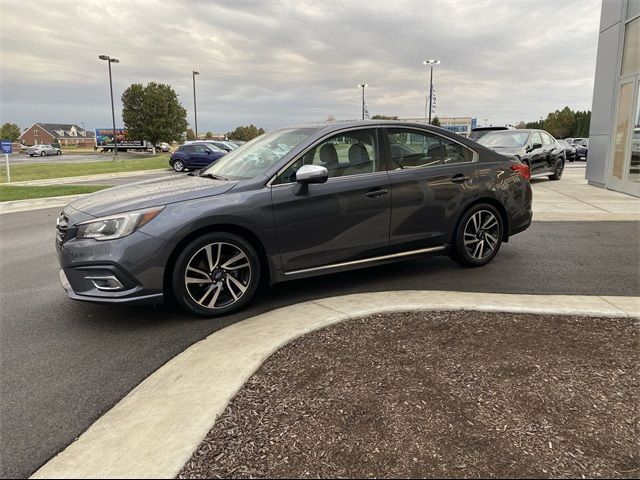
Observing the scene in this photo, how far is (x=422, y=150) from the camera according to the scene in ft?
16.6

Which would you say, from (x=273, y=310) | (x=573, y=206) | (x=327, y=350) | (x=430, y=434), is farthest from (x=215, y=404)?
(x=573, y=206)

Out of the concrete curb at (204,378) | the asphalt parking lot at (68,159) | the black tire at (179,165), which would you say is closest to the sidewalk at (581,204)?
the concrete curb at (204,378)

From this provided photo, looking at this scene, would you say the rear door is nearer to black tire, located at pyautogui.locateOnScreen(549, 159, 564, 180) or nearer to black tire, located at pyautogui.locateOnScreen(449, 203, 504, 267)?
black tire, located at pyautogui.locateOnScreen(449, 203, 504, 267)

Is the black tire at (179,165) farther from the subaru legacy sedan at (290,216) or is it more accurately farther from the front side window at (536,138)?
the subaru legacy sedan at (290,216)

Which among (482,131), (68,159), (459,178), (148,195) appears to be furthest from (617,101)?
(68,159)

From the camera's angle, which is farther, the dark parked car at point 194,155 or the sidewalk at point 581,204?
the dark parked car at point 194,155

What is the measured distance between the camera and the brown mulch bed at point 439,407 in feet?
7.04

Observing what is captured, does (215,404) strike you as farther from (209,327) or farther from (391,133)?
(391,133)

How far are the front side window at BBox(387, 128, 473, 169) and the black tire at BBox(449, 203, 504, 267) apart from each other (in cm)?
60

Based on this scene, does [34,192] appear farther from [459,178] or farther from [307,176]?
[459,178]

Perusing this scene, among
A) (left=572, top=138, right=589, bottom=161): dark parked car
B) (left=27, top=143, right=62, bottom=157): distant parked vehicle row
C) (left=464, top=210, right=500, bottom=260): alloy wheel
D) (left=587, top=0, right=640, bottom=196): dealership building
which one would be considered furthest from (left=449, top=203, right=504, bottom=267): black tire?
(left=27, top=143, right=62, bottom=157): distant parked vehicle row

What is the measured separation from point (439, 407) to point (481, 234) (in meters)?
3.28

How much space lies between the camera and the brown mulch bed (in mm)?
2145

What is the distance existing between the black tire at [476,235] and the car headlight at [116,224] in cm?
320
